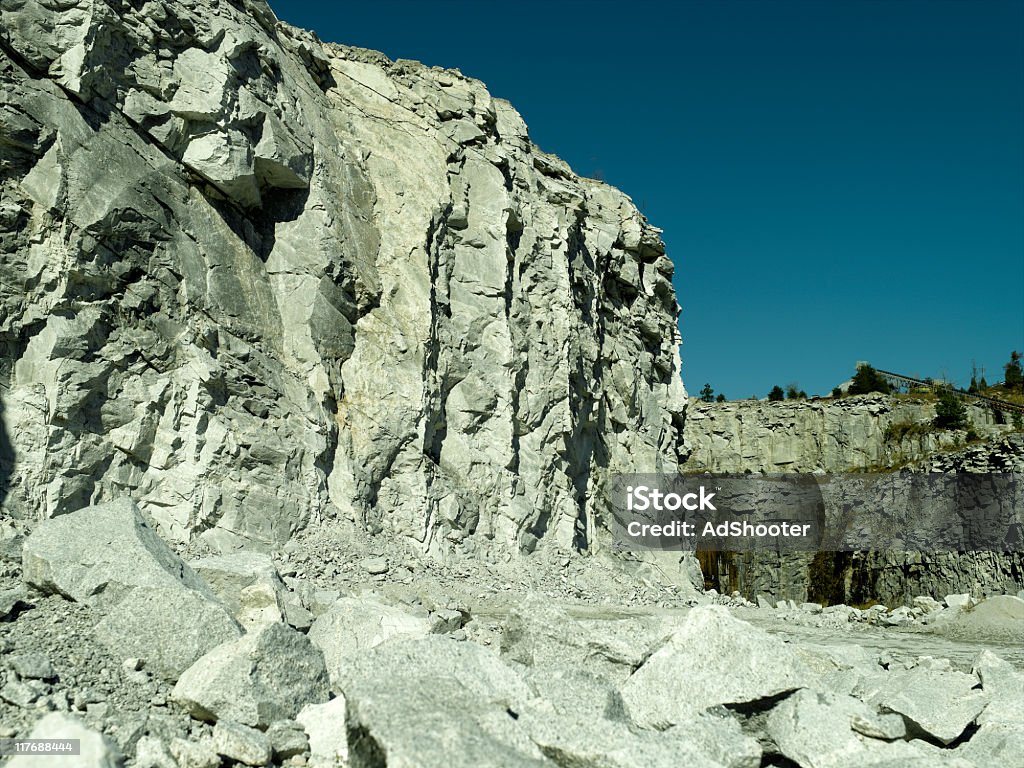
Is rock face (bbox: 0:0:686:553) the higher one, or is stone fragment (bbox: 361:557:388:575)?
rock face (bbox: 0:0:686:553)

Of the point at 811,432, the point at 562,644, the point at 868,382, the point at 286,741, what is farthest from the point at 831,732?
the point at 868,382

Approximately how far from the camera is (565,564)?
21.1 metres

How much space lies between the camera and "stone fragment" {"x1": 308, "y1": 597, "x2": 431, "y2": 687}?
886cm

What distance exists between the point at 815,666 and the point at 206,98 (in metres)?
14.2

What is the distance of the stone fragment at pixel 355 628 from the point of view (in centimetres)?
886

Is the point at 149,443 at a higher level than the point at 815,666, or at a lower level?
higher

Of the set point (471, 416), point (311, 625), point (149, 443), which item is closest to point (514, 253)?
point (471, 416)

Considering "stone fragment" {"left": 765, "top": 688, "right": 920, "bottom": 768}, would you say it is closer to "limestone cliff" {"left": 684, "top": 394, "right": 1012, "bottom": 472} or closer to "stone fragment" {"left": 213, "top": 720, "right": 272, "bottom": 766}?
"stone fragment" {"left": 213, "top": 720, "right": 272, "bottom": 766}

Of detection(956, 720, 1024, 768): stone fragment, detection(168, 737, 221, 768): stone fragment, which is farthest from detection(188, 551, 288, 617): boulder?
detection(956, 720, 1024, 768): stone fragment

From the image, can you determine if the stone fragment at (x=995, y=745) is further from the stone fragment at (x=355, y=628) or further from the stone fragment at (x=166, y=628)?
the stone fragment at (x=166, y=628)

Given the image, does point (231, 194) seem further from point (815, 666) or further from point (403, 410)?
point (815, 666)

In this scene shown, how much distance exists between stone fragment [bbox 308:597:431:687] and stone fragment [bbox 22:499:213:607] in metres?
1.36

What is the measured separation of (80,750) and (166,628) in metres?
2.77

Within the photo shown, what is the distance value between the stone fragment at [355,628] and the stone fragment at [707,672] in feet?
9.30
